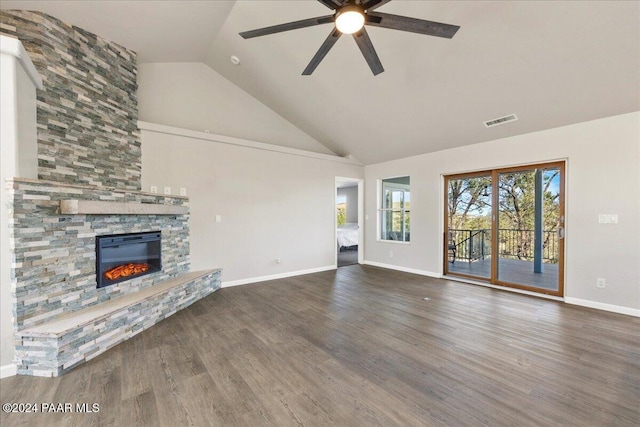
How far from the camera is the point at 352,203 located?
35.3ft

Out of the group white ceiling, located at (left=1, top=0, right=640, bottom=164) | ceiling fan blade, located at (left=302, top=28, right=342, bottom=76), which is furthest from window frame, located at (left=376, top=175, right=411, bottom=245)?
ceiling fan blade, located at (left=302, top=28, right=342, bottom=76)

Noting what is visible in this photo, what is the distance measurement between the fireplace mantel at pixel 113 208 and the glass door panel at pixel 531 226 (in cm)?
539

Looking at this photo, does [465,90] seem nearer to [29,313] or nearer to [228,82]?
[228,82]

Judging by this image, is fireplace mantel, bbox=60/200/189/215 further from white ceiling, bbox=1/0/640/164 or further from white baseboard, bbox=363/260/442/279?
white baseboard, bbox=363/260/442/279

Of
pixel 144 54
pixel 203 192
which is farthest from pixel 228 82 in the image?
pixel 203 192

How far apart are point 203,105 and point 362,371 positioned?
4771 mm

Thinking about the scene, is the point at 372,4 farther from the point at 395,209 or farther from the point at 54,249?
the point at 395,209

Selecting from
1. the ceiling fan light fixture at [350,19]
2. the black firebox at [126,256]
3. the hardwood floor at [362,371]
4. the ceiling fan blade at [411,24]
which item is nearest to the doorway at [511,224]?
the hardwood floor at [362,371]

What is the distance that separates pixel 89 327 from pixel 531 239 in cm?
618

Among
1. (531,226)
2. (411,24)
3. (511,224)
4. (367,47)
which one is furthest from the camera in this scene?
(511,224)

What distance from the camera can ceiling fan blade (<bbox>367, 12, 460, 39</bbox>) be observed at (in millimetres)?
1828

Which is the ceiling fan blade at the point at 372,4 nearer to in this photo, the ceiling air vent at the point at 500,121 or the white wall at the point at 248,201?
the ceiling air vent at the point at 500,121

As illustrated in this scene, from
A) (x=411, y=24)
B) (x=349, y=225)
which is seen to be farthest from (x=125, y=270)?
(x=349, y=225)

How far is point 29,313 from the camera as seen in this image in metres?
2.19
